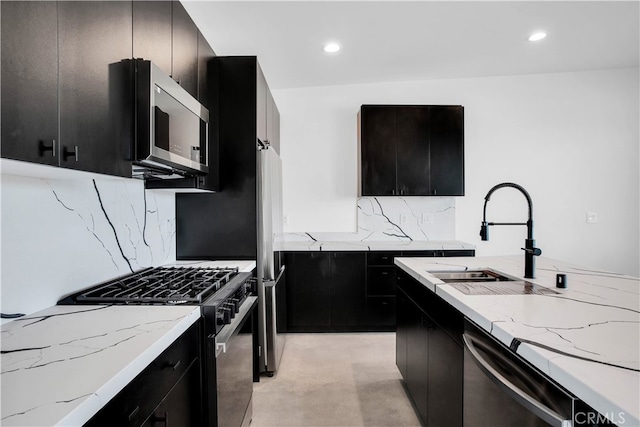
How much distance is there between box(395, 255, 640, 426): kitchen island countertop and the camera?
72 cm

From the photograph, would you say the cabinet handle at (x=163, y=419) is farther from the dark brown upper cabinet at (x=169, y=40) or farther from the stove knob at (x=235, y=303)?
the dark brown upper cabinet at (x=169, y=40)

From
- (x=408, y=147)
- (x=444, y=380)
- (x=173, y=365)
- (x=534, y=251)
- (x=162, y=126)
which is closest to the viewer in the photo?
(x=173, y=365)

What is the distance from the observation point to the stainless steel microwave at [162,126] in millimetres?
1384

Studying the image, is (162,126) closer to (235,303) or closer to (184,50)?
(184,50)

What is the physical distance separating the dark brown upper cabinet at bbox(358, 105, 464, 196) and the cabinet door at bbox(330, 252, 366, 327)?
0.70 metres

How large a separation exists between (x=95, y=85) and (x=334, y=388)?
2.25m

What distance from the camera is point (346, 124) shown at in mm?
4059

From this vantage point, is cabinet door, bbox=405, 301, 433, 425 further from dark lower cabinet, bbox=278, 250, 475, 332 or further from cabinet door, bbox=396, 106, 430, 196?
cabinet door, bbox=396, 106, 430, 196

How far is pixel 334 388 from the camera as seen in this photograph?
8.22 feet

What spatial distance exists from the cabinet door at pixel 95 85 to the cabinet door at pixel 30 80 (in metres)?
0.04

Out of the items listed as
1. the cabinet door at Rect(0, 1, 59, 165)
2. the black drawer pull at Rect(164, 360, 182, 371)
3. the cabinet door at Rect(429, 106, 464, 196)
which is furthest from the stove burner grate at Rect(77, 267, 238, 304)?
the cabinet door at Rect(429, 106, 464, 196)

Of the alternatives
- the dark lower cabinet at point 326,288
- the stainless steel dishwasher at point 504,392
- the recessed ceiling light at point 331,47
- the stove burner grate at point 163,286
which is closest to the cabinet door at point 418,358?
the stainless steel dishwasher at point 504,392

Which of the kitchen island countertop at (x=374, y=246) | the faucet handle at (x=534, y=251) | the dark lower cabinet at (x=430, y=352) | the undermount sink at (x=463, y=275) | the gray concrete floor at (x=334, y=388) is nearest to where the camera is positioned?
the dark lower cabinet at (x=430, y=352)

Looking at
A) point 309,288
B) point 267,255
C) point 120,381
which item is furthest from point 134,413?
point 309,288
